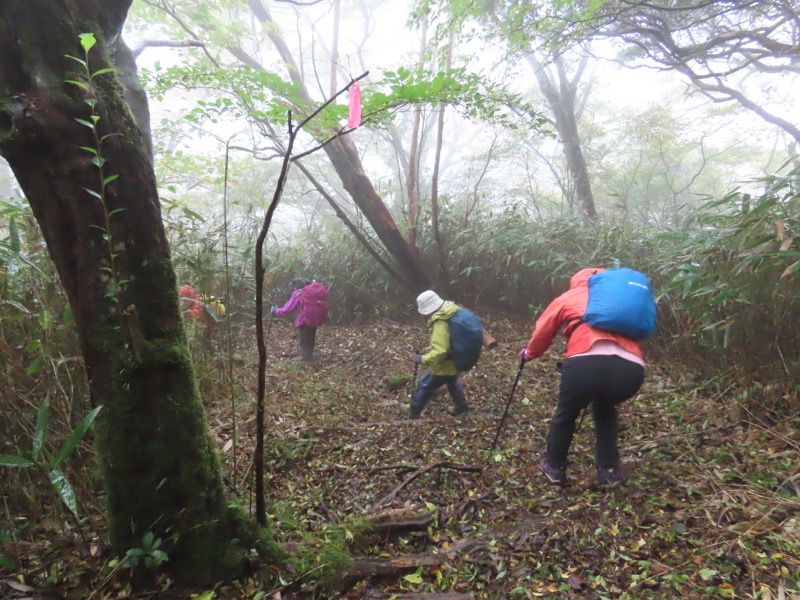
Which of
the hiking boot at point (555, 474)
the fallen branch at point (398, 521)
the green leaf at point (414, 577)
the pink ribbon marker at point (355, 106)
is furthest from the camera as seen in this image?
the hiking boot at point (555, 474)

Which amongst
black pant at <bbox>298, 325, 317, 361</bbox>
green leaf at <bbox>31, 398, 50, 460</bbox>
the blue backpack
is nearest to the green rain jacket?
the blue backpack

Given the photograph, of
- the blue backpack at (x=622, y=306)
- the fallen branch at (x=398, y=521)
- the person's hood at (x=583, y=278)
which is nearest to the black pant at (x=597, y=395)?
the blue backpack at (x=622, y=306)

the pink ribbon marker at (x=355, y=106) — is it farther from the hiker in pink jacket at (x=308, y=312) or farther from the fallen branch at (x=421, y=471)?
the hiker in pink jacket at (x=308, y=312)

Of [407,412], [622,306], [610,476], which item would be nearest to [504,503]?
[610,476]

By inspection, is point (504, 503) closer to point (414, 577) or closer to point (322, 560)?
point (414, 577)

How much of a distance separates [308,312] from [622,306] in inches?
183

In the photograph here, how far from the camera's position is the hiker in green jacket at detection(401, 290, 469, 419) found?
163 inches

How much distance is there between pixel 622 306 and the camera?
8.42 feet

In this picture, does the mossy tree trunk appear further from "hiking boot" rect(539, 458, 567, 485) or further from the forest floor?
"hiking boot" rect(539, 458, 567, 485)

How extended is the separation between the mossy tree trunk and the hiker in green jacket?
104 inches

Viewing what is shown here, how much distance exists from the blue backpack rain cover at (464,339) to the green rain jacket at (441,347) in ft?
0.17

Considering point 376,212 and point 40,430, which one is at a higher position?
point 376,212

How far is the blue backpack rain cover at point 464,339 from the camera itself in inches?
161

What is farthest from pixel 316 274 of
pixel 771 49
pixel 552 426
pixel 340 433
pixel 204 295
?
pixel 771 49
